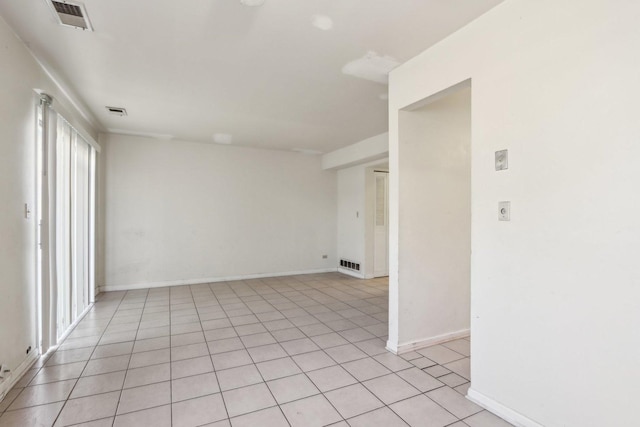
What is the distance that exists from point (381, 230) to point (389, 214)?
358 cm

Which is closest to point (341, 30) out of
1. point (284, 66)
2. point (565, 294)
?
point (284, 66)

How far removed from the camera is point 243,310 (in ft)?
13.6

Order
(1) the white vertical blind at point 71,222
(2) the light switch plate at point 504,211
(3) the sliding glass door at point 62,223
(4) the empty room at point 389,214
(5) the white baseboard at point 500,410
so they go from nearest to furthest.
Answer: (4) the empty room at point 389,214
(5) the white baseboard at point 500,410
(2) the light switch plate at point 504,211
(3) the sliding glass door at point 62,223
(1) the white vertical blind at point 71,222

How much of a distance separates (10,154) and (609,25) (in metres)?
3.71

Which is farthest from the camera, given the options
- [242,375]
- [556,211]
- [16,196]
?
[242,375]

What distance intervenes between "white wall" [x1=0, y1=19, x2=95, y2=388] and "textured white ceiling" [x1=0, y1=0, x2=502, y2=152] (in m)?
0.26

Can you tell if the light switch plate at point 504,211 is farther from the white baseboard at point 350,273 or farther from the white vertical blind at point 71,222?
the white baseboard at point 350,273

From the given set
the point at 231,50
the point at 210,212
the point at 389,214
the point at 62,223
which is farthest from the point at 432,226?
the point at 210,212

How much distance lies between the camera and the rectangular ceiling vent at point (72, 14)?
79.1 inches

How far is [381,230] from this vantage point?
6.48 m

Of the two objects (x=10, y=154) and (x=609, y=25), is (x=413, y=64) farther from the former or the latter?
(x=10, y=154)

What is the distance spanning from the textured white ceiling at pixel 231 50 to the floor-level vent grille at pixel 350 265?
3247mm

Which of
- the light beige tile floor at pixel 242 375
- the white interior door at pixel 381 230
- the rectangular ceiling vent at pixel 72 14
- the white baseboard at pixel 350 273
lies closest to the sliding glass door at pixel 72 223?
the light beige tile floor at pixel 242 375

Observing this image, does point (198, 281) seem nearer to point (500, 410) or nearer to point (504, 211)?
point (500, 410)
